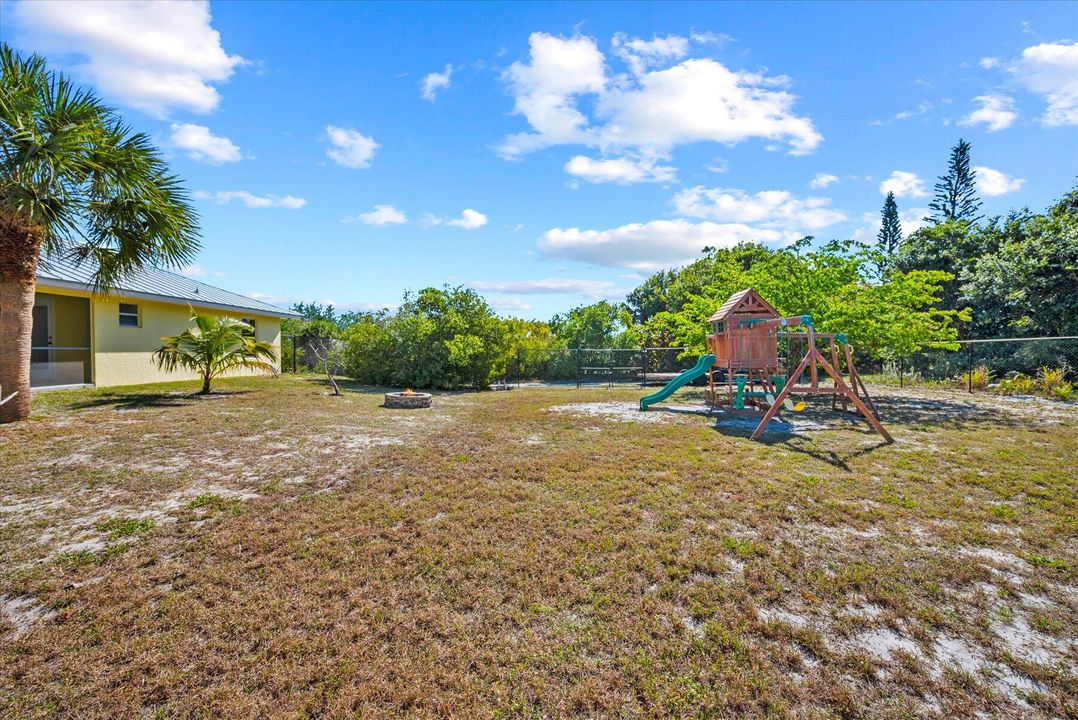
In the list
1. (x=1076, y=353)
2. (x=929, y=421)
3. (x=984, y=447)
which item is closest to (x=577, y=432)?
(x=984, y=447)

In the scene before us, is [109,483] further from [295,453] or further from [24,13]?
[24,13]

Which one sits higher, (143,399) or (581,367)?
(581,367)

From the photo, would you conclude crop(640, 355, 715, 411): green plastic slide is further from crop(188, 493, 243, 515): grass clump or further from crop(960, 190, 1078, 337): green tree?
crop(960, 190, 1078, 337): green tree

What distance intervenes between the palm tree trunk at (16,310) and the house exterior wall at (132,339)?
438 centimetres

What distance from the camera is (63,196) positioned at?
6.95m

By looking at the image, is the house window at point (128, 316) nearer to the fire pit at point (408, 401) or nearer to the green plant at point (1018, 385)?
the fire pit at point (408, 401)

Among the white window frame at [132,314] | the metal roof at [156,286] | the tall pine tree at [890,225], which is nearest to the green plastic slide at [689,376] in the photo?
the metal roof at [156,286]

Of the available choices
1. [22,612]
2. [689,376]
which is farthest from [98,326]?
[689,376]

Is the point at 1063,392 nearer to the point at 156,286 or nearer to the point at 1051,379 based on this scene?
the point at 1051,379

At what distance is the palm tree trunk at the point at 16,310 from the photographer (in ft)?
23.5

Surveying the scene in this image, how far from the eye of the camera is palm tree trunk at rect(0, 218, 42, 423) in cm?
717

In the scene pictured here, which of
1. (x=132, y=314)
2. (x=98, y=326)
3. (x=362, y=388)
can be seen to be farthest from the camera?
(x=362, y=388)

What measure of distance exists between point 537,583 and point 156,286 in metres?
15.7

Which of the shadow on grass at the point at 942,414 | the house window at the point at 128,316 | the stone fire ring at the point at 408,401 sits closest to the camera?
the shadow on grass at the point at 942,414
